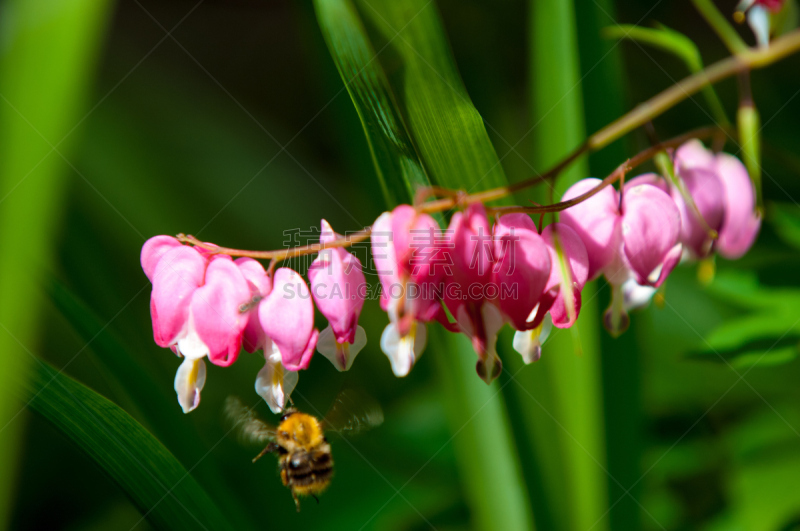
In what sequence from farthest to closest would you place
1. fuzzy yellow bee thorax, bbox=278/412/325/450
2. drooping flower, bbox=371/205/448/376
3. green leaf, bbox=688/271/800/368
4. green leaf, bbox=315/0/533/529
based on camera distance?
fuzzy yellow bee thorax, bbox=278/412/325/450 < green leaf, bbox=688/271/800/368 < green leaf, bbox=315/0/533/529 < drooping flower, bbox=371/205/448/376

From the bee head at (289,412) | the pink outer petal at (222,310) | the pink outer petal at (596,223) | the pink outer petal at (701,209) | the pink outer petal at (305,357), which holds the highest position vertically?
the pink outer petal at (222,310)

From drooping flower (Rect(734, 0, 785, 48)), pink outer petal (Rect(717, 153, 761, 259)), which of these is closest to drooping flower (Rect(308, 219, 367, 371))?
pink outer petal (Rect(717, 153, 761, 259))

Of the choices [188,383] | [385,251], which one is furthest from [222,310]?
[385,251]

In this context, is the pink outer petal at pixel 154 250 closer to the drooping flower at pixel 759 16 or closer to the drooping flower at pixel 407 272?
the drooping flower at pixel 407 272

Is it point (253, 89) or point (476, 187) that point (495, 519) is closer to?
point (476, 187)

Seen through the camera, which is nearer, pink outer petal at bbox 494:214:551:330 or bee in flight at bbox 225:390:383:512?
pink outer petal at bbox 494:214:551:330

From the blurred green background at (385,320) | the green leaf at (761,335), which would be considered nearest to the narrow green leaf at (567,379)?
the blurred green background at (385,320)

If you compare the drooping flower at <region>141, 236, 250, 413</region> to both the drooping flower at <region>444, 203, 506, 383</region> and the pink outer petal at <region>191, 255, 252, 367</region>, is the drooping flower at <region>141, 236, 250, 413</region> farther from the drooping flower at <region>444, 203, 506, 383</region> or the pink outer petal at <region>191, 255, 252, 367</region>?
the drooping flower at <region>444, 203, 506, 383</region>
